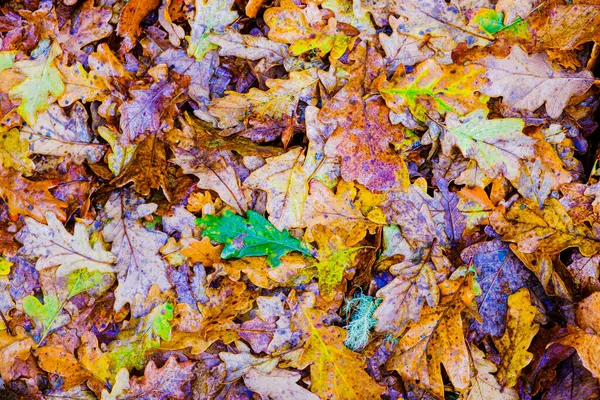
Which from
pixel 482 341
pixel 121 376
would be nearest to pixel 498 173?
pixel 482 341

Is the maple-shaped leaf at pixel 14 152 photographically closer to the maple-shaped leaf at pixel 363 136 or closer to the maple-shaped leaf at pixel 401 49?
the maple-shaped leaf at pixel 363 136

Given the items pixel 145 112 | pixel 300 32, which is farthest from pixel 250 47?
pixel 145 112

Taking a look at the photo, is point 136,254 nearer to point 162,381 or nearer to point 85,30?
point 162,381

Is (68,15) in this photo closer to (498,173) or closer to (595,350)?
(498,173)

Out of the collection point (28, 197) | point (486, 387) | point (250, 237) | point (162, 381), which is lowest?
point (486, 387)

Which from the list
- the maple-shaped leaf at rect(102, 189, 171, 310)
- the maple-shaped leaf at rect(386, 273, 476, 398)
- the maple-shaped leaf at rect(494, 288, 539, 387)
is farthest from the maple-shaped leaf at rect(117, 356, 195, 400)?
the maple-shaped leaf at rect(494, 288, 539, 387)

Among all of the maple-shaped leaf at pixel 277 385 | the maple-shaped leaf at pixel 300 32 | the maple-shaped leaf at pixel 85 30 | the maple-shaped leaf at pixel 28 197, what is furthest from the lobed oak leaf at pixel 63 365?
the maple-shaped leaf at pixel 300 32
